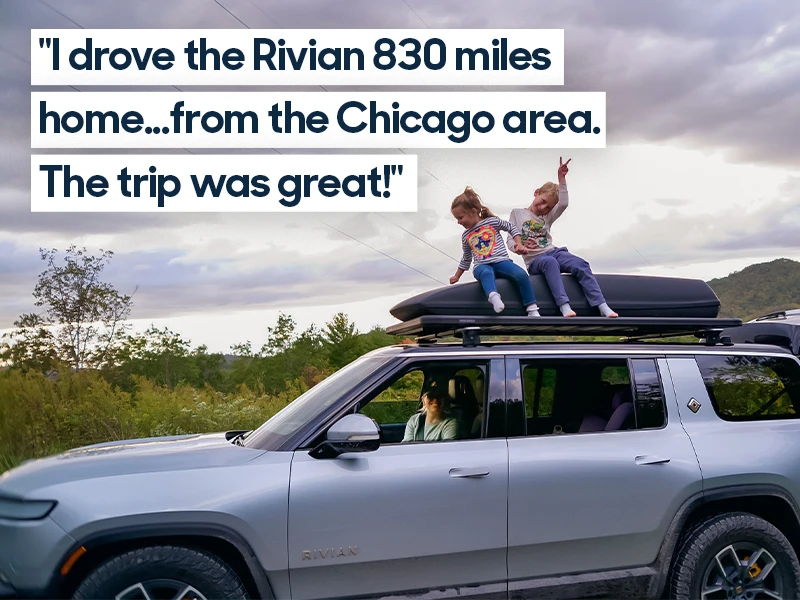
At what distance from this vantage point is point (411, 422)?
548 cm

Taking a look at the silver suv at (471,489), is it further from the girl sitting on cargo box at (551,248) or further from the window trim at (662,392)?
the girl sitting on cargo box at (551,248)

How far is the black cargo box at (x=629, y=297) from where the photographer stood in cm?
567

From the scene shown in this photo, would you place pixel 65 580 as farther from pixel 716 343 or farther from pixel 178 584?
pixel 716 343

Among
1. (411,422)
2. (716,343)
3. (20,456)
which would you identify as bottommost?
(20,456)

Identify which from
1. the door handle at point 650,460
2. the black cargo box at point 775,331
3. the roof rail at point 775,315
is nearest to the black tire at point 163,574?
the door handle at point 650,460

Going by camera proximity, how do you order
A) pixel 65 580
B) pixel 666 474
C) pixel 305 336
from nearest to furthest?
pixel 65 580, pixel 666 474, pixel 305 336

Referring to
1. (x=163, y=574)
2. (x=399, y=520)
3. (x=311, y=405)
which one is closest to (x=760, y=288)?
(x=311, y=405)

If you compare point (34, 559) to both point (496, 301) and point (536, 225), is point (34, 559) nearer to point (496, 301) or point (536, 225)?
point (496, 301)

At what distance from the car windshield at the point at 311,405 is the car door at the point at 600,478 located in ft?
3.06

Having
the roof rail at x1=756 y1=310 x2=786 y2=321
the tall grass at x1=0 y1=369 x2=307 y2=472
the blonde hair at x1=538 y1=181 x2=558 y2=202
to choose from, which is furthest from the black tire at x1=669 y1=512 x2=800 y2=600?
the tall grass at x1=0 y1=369 x2=307 y2=472

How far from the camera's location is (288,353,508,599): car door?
4.40 meters

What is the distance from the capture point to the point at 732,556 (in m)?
5.18

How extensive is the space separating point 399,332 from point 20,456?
289 inches

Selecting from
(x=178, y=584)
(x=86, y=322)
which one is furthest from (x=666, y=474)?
(x=86, y=322)
